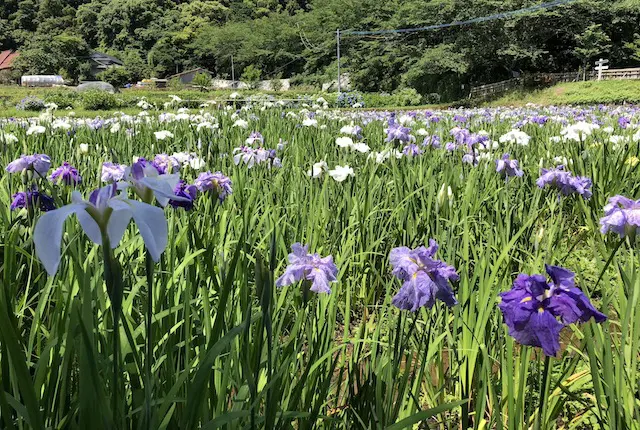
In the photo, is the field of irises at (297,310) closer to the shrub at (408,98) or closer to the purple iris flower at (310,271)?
the purple iris flower at (310,271)

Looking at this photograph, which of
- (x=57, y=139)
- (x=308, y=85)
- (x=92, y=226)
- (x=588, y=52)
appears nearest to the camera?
(x=92, y=226)

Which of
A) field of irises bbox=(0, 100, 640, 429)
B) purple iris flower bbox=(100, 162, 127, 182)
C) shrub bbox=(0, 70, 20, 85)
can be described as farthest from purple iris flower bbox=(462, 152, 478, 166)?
shrub bbox=(0, 70, 20, 85)

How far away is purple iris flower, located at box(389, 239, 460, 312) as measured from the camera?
3.31 ft

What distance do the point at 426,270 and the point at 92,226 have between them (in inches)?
26.2

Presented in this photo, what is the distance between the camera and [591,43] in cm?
3130

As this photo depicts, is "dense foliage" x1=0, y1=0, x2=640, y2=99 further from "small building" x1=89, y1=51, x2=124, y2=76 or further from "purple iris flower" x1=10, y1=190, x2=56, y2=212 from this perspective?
"purple iris flower" x1=10, y1=190, x2=56, y2=212

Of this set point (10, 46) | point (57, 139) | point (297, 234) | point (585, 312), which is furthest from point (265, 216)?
point (10, 46)

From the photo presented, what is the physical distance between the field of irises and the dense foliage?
3342cm

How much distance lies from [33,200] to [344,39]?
4873 centimetres

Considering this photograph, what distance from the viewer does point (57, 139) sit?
3.70m

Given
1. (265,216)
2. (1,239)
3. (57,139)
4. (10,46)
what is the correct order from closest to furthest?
(1,239), (265,216), (57,139), (10,46)

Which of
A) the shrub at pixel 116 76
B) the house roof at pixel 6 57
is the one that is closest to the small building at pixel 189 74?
the shrub at pixel 116 76

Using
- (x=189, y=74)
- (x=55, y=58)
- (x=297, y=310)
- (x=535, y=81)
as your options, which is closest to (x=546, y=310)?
(x=297, y=310)

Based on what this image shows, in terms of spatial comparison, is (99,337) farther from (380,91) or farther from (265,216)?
(380,91)
